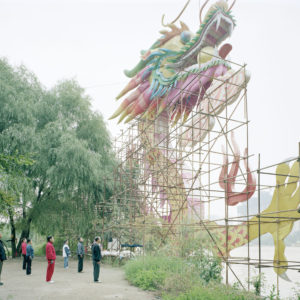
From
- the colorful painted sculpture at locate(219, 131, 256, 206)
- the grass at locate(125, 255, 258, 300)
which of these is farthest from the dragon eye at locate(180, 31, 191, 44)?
the grass at locate(125, 255, 258, 300)

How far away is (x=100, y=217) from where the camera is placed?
1748cm

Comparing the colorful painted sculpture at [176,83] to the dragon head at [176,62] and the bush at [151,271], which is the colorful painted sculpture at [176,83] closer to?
the dragon head at [176,62]

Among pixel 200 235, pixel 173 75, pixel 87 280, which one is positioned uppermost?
pixel 173 75

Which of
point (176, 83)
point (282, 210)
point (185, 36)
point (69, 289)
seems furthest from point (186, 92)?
point (69, 289)

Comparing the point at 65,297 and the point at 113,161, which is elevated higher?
the point at 113,161

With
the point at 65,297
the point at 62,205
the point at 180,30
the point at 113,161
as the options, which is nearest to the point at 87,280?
the point at 65,297

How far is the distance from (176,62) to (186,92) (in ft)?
6.20

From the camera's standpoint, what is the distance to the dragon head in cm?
1403

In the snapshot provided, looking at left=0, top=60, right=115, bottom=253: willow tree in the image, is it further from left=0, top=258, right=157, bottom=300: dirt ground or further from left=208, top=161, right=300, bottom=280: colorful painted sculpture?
left=208, top=161, right=300, bottom=280: colorful painted sculpture

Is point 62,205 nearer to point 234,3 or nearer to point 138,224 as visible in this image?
point 138,224

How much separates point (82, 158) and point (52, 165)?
1345mm

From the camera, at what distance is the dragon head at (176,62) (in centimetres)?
1403

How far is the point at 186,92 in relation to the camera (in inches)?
595

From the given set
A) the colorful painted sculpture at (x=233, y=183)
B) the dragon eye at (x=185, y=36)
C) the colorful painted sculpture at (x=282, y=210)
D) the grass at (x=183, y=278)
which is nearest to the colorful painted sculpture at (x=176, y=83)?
the dragon eye at (x=185, y=36)
